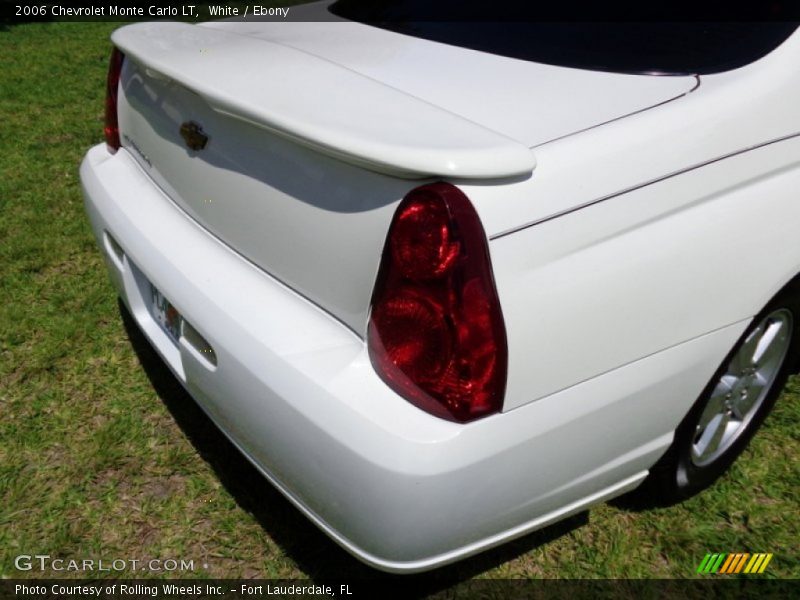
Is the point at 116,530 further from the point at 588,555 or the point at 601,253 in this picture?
the point at 601,253

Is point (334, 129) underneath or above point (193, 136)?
above

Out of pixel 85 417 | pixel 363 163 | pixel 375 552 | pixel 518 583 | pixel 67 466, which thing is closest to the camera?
pixel 363 163

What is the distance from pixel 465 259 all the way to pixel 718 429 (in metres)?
1.22

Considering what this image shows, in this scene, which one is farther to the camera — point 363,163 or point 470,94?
point 470,94

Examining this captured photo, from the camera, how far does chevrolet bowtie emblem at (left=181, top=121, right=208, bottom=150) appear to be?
200 centimetres

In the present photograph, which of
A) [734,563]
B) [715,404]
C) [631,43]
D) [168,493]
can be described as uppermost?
[631,43]

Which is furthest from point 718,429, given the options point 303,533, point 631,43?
point 303,533

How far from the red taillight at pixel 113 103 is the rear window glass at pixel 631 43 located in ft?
3.19

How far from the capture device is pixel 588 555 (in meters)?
2.25

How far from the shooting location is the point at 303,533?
7.54ft

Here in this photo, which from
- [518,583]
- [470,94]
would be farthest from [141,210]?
[518,583]

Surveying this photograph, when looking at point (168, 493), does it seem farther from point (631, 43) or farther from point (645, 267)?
point (631, 43)

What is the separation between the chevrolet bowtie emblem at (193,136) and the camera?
2.00 meters

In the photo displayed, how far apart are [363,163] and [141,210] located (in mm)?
942
